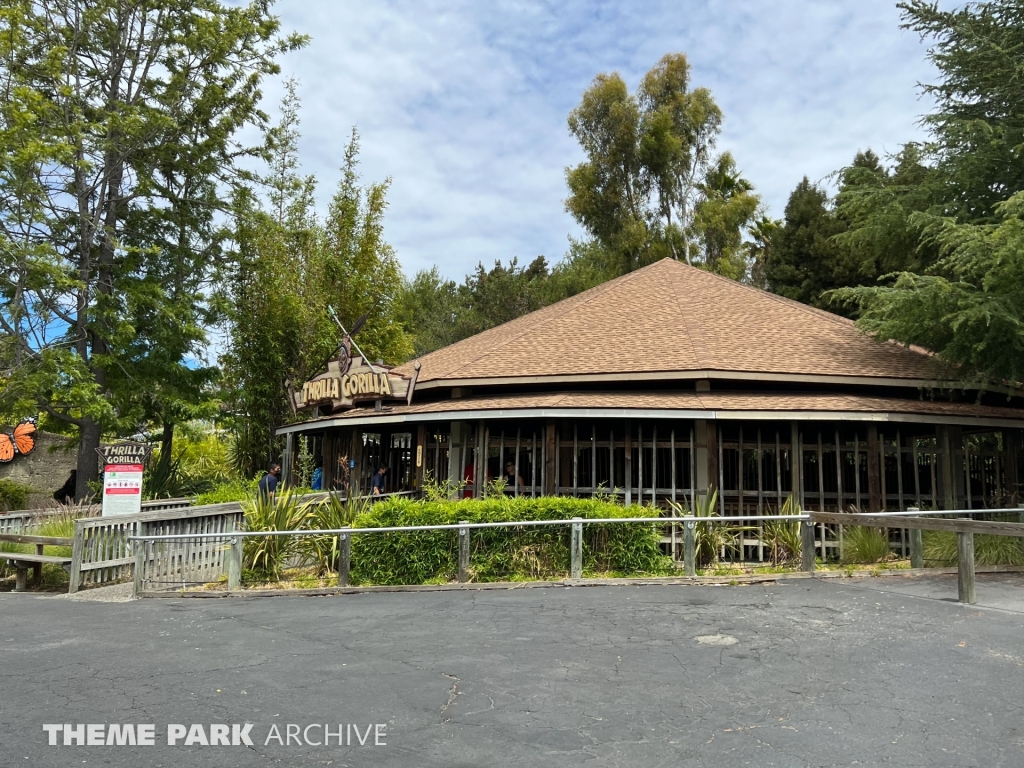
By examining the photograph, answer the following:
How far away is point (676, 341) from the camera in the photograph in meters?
17.3

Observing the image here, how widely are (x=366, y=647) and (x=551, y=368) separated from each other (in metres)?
10.00

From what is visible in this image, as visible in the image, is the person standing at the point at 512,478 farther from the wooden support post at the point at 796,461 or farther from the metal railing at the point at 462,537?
the wooden support post at the point at 796,461

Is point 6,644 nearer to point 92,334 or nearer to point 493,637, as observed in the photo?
point 493,637

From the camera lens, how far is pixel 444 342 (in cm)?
4522

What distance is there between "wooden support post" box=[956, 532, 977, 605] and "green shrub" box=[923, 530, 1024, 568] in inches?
101

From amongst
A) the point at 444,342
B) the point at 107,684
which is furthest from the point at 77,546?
the point at 444,342

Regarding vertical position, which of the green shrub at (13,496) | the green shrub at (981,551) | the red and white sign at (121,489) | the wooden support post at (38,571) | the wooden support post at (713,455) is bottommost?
the wooden support post at (38,571)

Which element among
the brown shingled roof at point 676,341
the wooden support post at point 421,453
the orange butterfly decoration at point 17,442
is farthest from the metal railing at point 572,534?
the orange butterfly decoration at point 17,442

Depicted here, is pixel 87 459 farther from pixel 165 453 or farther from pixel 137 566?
pixel 137 566

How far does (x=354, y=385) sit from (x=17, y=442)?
→ 19.2m

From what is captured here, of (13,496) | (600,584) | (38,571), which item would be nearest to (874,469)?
(600,584)

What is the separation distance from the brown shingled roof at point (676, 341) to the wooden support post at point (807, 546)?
4.88m

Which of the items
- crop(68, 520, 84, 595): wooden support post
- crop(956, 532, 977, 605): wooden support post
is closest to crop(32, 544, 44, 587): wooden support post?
crop(68, 520, 84, 595): wooden support post

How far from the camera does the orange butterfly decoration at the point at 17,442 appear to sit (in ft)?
95.7
